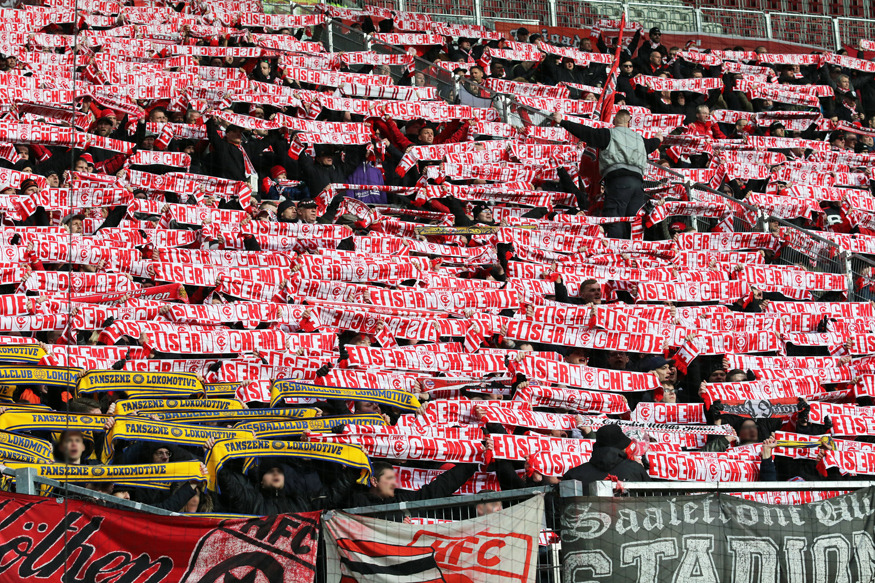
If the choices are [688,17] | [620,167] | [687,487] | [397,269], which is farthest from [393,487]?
[688,17]

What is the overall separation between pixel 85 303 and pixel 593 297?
4.79m

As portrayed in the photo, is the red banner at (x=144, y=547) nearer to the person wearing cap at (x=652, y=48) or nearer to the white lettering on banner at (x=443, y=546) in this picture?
the white lettering on banner at (x=443, y=546)

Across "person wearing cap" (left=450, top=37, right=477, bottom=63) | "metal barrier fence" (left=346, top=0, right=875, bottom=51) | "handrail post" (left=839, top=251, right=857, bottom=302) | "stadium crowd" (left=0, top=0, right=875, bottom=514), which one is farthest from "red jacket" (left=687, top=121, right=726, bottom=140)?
"metal barrier fence" (left=346, top=0, right=875, bottom=51)

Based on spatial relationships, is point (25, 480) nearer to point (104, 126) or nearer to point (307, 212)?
point (307, 212)

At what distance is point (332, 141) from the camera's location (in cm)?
1677

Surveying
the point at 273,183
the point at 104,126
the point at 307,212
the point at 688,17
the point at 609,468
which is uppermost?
the point at 688,17

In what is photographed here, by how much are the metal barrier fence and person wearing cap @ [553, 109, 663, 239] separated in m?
9.80

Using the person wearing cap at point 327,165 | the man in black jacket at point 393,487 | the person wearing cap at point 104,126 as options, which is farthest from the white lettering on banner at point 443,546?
the person wearing cap at point 104,126

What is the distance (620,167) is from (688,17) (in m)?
12.5

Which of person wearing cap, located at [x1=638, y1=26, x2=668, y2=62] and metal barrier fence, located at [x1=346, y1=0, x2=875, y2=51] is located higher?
metal barrier fence, located at [x1=346, y1=0, x2=875, y2=51]

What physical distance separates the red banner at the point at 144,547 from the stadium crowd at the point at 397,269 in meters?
0.56

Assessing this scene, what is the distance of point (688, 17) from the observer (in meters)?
27.6

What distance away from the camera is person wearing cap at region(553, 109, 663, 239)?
16.0 m

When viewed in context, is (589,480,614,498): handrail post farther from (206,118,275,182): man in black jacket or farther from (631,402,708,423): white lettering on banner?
(206,118,275,182): man in black jacket
